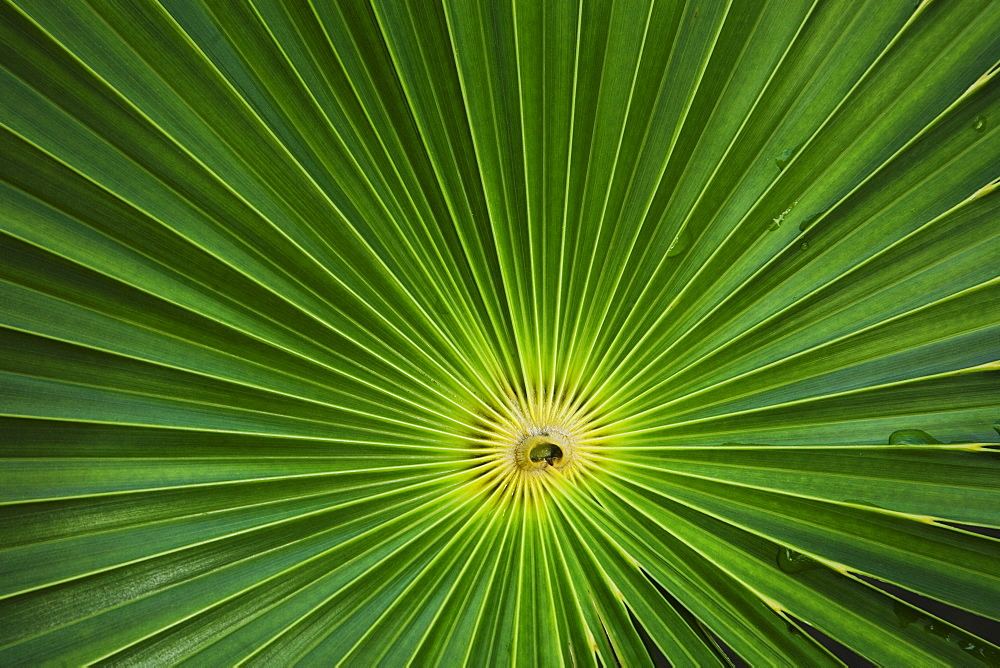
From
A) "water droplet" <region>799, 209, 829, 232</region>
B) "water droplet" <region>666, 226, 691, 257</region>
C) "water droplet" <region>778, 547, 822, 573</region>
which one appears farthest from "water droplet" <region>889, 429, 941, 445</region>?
"water droplet" <region>666, 226, 691, 257</region>

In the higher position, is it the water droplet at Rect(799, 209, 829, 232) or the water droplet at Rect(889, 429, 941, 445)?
the water droplet at Rect(799, 209, 829, 232)

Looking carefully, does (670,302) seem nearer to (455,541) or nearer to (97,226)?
(455,541)

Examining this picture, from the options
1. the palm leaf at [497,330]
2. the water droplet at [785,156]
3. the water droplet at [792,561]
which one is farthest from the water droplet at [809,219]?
the water droplet at [792,561]

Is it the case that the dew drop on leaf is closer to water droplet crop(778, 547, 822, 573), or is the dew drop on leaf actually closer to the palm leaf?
the palm leaf

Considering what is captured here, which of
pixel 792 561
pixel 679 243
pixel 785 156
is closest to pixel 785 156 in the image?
pixel 785 156

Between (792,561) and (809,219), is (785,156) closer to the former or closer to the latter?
(809,219)

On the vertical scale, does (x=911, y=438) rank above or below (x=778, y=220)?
below

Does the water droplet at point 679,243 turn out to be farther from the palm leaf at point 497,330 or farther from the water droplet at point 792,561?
the water droplet at point 792,561
